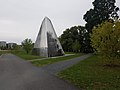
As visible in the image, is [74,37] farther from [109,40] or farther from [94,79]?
[94,79]

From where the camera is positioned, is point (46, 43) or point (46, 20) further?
point (46, 20)

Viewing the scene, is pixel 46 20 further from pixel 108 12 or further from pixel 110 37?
pixel 110 37

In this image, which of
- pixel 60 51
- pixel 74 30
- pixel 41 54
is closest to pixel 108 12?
pixel 60 51

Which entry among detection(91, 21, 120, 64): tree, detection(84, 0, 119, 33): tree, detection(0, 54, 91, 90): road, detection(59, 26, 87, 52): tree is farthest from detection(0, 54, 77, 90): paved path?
detection(59, 26, 87, 52): tree

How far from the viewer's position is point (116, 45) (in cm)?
2053

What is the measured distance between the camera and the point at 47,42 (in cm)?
4797

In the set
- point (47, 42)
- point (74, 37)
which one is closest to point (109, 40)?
point (47, 42)

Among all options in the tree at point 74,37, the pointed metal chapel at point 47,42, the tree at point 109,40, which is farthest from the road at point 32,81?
the tree at point 74,37

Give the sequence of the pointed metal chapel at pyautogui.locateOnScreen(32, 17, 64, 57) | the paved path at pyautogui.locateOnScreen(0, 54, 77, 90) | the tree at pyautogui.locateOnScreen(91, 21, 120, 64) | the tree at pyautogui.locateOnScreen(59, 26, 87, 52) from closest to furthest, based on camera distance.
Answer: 1. the paved path at pyautogui.locateOnScreen(0, 54, 77, 90)
2. the tree at pyautogui.locateOnScreen(91, 21, 120, 64)
3. the pointed metal chapel at pyautogui.locateOnScreen(32, 17, 64, 57)
4. the tree at pyautogui.locateOnScreen(59, 26, 87, 52)

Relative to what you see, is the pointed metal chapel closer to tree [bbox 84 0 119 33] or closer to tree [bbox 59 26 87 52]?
tree [bbox 84 0 119 33]

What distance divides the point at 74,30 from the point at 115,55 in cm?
6977

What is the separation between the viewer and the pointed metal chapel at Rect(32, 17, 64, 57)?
47.4 meters

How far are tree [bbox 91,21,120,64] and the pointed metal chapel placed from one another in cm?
2569

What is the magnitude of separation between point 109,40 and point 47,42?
28397 mm
